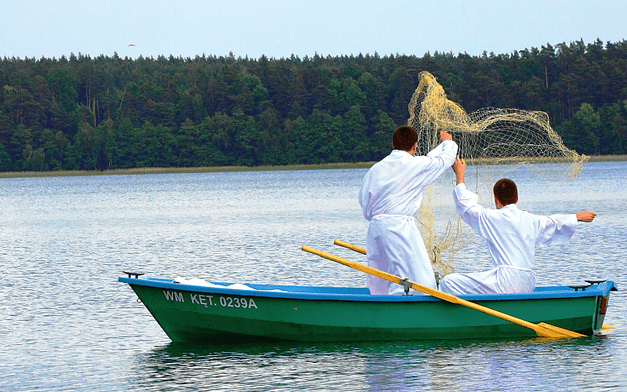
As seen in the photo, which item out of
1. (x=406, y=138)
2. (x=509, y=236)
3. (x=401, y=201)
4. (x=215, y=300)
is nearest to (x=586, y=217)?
(x=509, y=236)

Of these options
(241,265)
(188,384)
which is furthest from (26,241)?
(188,384)

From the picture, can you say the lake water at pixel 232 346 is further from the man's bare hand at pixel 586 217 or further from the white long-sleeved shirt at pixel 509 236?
the man's bare hand at pixel 586 217

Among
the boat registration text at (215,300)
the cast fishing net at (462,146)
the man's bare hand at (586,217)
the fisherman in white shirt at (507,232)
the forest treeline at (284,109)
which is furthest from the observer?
the forest treeline at (284,109)

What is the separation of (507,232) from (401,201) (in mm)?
1246

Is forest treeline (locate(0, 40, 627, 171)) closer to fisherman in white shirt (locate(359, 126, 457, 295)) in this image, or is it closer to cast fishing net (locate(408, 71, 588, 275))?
cast fishing net (locate(408, 71, 588, 275))

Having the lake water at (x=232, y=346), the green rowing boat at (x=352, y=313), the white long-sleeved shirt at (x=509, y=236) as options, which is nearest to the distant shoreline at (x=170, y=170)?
the lake water at (x=232, y=346)

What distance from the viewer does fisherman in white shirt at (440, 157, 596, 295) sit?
1008 centimetres

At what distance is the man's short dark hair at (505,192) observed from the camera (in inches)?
398

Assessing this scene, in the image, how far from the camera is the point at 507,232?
33.1 ft

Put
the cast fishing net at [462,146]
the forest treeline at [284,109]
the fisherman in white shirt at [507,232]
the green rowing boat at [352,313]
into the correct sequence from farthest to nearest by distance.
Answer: the forest treeline at [284,109] < the cast fishing net at [462,146] < the green rowing boat at [352,313] < the fisherman in white shirt at [507,232]

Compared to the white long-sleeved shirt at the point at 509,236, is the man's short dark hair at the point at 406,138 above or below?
above

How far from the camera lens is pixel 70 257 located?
2277 cm

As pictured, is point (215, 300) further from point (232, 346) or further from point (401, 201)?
point (401, 201)

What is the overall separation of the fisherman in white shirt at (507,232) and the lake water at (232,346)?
30.1 inches
